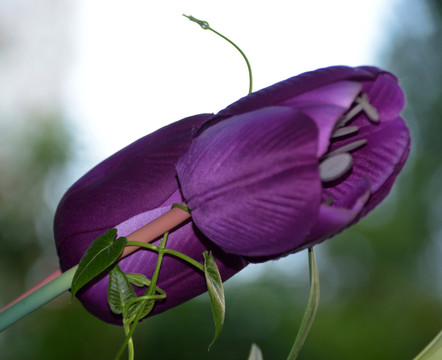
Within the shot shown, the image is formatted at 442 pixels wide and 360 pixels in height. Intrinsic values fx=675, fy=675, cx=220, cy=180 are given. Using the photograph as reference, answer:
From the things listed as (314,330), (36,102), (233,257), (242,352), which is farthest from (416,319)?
(233,257)

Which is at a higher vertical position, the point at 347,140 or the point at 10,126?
the point at 347,140

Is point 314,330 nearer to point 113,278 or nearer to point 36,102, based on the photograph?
point 36,102

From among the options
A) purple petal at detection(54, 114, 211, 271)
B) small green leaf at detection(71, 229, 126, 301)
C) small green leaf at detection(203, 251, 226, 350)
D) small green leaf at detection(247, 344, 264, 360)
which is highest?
purple petal at detection(54, 114, 211, 271)

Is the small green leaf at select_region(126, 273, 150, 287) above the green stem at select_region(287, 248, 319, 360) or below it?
above
